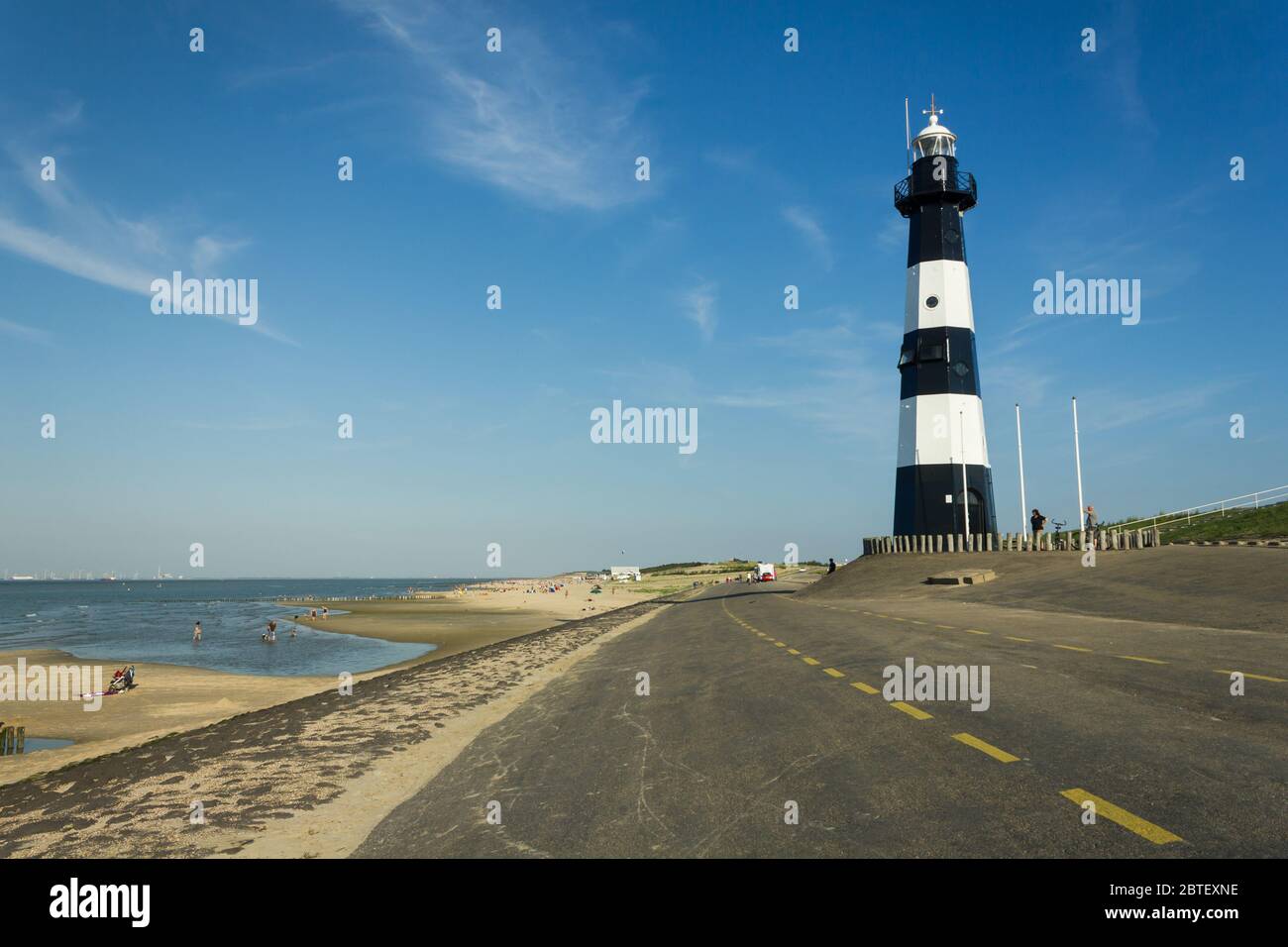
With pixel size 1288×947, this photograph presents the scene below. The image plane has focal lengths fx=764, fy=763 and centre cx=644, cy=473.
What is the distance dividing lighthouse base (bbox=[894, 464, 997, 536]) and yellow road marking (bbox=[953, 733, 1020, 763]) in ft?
128

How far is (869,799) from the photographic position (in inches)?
243

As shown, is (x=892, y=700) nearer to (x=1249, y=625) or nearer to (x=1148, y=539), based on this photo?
(x=1249, y=625)

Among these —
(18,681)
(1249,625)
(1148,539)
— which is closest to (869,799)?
(1249,625)

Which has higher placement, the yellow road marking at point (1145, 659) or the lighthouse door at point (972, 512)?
the lighthouse door at point (972, 512)

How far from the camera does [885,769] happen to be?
704 cm

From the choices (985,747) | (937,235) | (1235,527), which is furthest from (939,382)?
(985,747)

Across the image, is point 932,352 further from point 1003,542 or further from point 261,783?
point 261,783

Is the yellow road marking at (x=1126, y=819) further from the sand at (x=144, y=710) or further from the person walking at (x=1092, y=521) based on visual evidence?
the person walking at (x=1092, y=521)

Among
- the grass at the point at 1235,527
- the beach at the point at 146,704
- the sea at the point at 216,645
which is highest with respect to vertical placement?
the grass at the point at 1235,527

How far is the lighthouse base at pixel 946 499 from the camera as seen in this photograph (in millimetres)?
44375

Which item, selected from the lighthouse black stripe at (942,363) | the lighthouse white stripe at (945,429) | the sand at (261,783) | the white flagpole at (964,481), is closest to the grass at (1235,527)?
the white flagpole at (964,481)

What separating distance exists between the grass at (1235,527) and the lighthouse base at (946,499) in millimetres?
9119

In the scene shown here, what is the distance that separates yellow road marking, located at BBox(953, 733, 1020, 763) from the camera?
7035 mm

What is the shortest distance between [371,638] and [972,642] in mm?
38120
